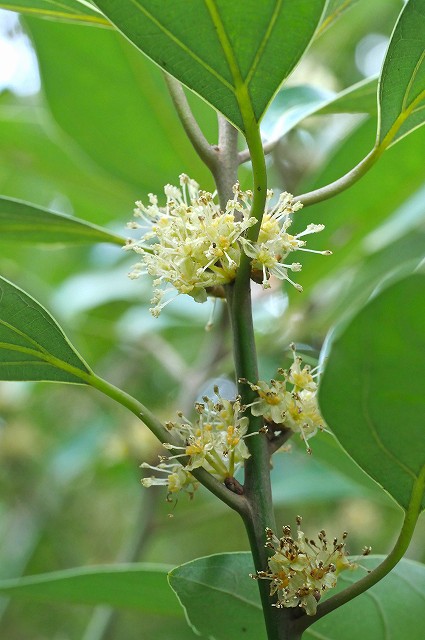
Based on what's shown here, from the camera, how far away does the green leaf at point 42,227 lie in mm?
1022

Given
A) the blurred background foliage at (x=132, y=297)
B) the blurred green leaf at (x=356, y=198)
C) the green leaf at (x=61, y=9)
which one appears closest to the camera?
the green leaf at (x=61, y=9)

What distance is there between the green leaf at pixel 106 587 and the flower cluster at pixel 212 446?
0.24 metres

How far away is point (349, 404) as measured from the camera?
0.61m

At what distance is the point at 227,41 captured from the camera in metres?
0.67

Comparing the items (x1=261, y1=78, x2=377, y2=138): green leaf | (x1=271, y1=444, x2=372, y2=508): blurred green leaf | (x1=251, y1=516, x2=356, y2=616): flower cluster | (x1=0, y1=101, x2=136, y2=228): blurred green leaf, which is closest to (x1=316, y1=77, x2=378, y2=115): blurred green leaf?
(x1=261, y1=78, x2=377, y2=138): green leaf

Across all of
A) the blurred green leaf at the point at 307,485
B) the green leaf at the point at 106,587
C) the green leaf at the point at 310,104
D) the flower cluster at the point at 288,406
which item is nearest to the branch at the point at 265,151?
the green leaf at the point at 310,104

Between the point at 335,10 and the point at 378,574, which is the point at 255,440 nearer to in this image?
the point at 378,574

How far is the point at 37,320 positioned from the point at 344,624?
452mm

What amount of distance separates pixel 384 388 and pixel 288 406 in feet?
0.54

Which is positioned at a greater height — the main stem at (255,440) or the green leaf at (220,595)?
the main stem at (255,440)

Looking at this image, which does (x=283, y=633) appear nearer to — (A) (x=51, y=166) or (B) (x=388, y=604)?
(B) (x=388, y=604)

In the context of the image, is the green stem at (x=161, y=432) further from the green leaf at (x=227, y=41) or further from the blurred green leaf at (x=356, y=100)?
the blurred green leaf at (x=356, y=100)

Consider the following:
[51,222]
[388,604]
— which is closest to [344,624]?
[388,604]

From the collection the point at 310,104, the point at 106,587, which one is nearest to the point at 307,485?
the point at 106,587
